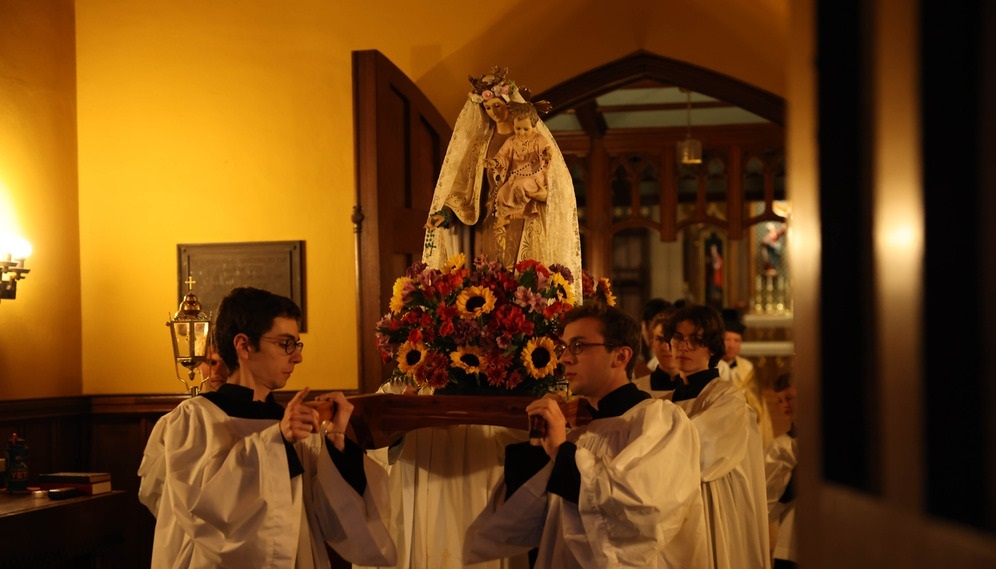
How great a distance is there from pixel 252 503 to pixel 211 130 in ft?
13.9

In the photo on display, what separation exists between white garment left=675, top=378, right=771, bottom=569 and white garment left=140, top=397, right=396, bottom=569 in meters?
1.57

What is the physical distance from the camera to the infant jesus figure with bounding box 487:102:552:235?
4320mm

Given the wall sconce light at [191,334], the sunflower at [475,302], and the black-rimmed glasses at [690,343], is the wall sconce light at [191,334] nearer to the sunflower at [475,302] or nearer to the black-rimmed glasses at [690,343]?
the sunflower at [475,302]

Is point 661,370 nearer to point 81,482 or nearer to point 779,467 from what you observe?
point 779,467

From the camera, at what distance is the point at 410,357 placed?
3.58m

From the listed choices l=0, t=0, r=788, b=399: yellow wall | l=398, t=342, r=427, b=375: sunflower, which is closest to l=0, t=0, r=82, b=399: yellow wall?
l=0, t=0, r=788, b=399: yellow wall

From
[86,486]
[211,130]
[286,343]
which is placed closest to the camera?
[286,343]

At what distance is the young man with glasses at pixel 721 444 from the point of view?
4.12m

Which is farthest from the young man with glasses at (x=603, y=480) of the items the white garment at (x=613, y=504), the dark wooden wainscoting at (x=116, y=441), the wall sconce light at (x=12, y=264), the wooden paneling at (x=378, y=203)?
the dark wooden wainscoting at (x=116, y=441)

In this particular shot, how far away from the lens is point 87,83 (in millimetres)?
6602

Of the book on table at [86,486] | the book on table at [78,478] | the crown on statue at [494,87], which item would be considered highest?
the crown on statue at [494,87]

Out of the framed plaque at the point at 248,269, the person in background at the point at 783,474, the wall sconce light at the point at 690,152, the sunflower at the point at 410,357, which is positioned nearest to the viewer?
the sunflower at the point at 410,357

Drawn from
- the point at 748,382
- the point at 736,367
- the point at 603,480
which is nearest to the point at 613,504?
the point at 603,480

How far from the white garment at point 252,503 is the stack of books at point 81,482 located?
188 centimetres
